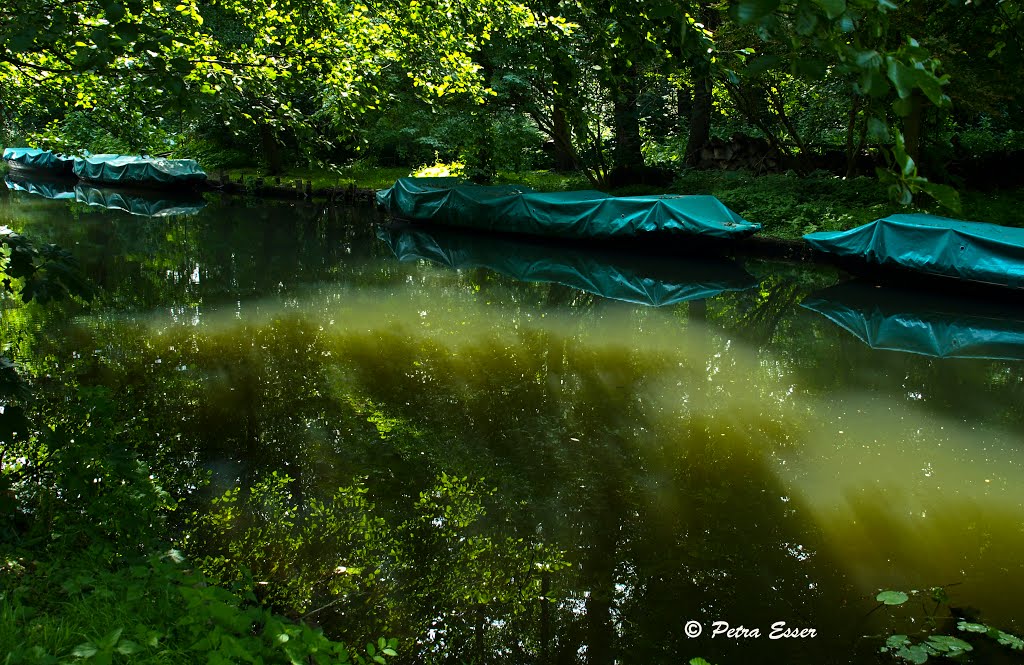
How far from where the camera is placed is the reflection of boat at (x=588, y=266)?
1374 centimetres

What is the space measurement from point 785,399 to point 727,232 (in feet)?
26.6

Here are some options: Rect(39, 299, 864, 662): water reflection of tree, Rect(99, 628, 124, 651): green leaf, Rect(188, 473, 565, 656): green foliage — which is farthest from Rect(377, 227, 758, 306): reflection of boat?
Rect(99, 628, 124, 651): green leaf

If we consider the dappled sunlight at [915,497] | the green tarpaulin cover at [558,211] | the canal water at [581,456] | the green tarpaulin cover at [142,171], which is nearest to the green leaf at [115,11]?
the canal water at [581,456]

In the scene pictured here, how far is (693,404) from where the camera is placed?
806 cm

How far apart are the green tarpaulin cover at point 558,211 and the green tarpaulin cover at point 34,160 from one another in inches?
805

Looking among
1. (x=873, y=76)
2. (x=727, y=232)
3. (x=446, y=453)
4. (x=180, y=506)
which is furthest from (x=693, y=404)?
(x=727, y=232)

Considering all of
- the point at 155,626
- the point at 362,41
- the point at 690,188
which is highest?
the point at 362,41

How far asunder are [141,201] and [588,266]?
1907 centimetres

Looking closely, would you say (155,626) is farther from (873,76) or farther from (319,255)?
(319,255)

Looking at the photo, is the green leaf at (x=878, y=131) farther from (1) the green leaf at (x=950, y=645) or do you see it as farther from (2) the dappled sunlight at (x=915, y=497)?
(2) the dappled sunlight at (x=915, y=497)

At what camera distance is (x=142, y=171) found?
29.4 m

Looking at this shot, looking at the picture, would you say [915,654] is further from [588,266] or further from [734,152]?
[734,152]

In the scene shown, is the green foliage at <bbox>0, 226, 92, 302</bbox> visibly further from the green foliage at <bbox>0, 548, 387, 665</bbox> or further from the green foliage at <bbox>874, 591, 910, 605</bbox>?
the green foliage at <bbox>874, 591, 910, 605</bbox>

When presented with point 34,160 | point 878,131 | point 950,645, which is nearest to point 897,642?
point 950,645
